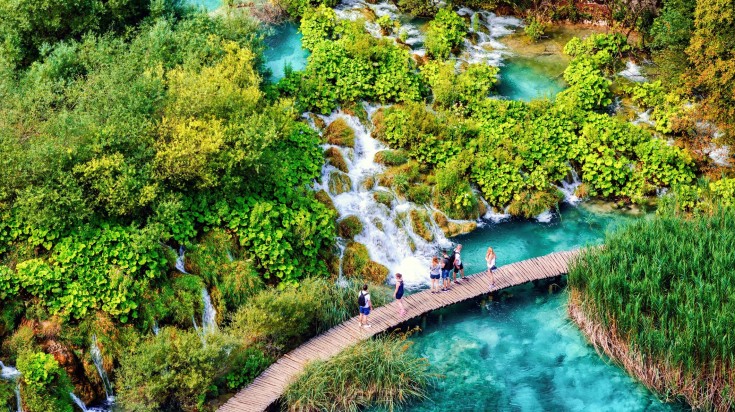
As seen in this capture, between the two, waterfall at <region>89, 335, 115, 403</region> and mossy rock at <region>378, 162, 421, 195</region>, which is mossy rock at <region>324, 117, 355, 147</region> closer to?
mossy rock at <region>378, 162, 421, 195</region>

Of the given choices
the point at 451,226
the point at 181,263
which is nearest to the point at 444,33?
the point at 451,226

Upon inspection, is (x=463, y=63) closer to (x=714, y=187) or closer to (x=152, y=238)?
(x=714, y=187)

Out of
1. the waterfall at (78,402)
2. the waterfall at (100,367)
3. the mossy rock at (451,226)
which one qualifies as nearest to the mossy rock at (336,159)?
the mossy rock at (451,226)

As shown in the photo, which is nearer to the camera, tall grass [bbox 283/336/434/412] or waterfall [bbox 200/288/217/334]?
tall grass [bbox 283/336/434/412]

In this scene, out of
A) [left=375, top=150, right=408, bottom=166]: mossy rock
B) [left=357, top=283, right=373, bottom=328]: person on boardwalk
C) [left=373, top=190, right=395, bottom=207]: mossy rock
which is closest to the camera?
[left=357, top=283, right=373, bottom=328]: person on boardwalk

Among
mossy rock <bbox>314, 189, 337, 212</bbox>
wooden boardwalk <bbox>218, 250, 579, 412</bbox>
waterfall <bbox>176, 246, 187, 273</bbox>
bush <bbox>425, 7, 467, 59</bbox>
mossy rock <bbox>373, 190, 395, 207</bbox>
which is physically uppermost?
bush <bbox>425, 7, 467, 59</bbox>

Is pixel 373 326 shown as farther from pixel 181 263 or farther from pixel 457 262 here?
pixel 181 263

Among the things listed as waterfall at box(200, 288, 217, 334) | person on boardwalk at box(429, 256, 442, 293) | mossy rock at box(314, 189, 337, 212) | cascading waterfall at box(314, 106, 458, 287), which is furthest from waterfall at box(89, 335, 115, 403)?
person on boardwalk at box(429, 256, 442, 293)
